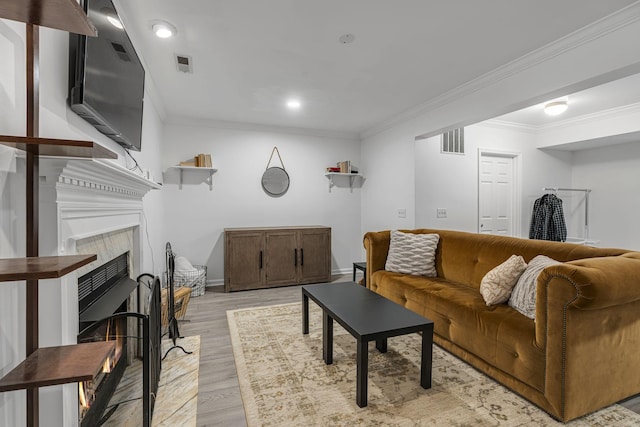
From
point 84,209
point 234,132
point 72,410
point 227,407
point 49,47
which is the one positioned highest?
point 234,132

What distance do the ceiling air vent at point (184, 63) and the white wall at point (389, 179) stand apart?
270 cm

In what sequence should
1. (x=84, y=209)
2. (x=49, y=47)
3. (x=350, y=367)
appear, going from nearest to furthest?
(x=49, y=47)
(x=84, y=209)
(x=350, y=367)

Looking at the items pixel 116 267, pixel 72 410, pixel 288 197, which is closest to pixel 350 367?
pixel 72 410

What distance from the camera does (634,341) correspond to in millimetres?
1789

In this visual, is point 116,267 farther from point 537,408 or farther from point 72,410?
point 537,408

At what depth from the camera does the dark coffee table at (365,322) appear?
5.83 ft

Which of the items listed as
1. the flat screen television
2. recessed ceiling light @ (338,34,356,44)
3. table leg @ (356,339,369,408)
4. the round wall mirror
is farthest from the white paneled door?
the flat screen television

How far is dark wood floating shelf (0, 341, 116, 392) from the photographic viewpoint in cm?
76

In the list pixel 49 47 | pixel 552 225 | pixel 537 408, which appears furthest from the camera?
pixel 552 225

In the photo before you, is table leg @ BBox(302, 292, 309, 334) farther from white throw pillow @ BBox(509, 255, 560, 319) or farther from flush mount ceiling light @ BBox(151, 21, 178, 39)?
flush mount ceiling light @ BBox(151, 21, 178, 39)

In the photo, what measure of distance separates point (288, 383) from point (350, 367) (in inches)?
18.0

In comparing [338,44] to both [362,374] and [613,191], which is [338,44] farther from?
[613,191]

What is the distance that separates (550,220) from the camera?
4.58m

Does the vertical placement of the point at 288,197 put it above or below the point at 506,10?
below
